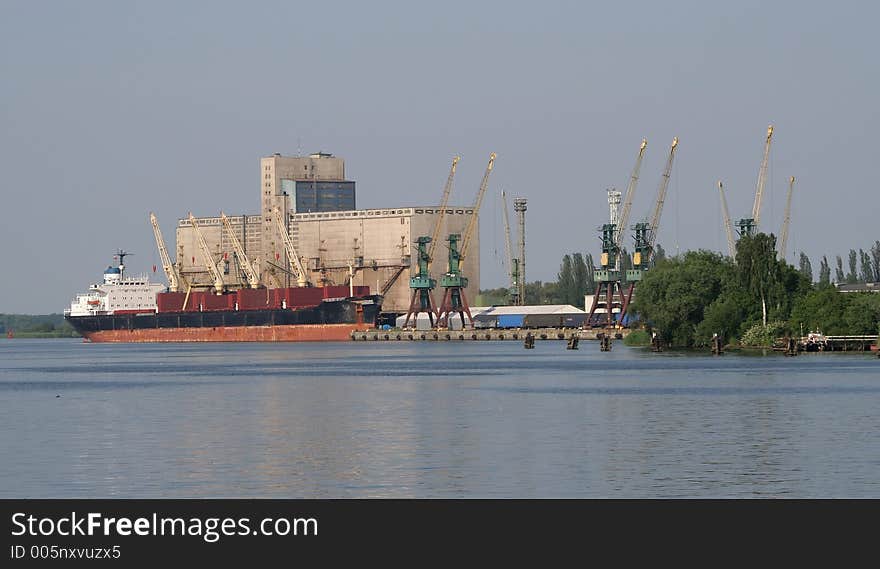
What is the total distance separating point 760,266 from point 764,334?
15.0ft

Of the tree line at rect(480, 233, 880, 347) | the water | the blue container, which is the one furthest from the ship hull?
the water

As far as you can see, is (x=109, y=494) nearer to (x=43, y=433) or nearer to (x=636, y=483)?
(x=636, y=483)

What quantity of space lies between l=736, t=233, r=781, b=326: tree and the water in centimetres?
2298

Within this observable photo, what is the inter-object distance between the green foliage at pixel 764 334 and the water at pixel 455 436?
20.4 meters

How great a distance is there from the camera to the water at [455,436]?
30.9 m

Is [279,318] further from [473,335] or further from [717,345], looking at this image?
[717,345]

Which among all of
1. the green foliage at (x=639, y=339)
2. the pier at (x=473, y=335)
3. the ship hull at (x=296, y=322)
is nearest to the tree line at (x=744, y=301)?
the green foliage at (x=639, y=339)

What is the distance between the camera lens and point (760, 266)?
327 ft

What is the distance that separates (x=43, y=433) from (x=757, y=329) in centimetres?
6234

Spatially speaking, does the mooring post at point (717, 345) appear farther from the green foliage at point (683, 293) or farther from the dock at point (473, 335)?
the dock at point (473, 335)

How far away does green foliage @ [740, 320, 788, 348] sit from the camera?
97.4 meters

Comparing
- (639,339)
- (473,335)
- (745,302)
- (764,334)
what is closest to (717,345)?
(764,334)

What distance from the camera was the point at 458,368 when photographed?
298 feet
